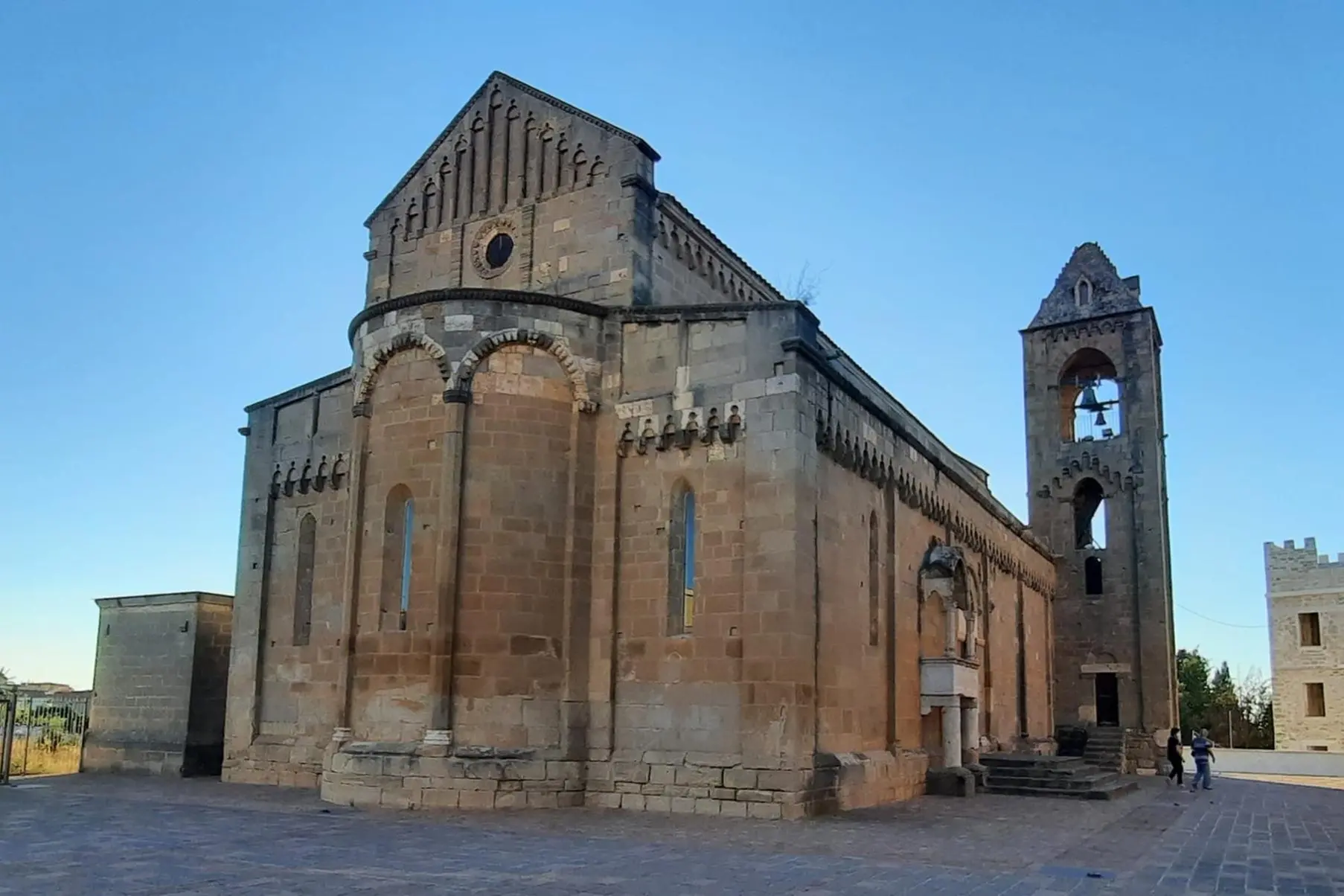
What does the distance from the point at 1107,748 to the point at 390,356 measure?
24867 mm

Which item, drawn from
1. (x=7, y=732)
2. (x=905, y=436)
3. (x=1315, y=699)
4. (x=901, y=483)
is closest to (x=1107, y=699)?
(x=1315, y=699)

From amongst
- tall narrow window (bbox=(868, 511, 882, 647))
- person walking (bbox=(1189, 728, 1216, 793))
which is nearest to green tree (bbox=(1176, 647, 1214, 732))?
person walking (bbox=(1189, 728, 1216, 793))

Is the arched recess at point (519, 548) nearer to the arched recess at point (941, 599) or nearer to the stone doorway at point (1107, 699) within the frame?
the arched recess at point (941, 599)

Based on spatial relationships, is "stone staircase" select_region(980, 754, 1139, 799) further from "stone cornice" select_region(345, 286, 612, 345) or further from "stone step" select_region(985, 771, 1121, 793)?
"stone cornice" select_region(345, 286, 612, 345)

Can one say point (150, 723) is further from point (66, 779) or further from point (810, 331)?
point (810, 331)

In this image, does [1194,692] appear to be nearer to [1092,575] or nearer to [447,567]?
[1092,575]

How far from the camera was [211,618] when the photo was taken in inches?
936

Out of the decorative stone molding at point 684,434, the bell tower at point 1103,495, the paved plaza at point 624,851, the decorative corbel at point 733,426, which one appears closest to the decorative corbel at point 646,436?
the decorative stone molding at point 684,434

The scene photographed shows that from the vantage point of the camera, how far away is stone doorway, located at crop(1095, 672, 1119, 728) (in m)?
37.1

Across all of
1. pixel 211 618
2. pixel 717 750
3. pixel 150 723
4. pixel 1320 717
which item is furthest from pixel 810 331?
pixel 1320 717

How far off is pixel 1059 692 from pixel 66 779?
2853 centimetres

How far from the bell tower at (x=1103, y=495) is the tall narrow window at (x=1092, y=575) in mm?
39

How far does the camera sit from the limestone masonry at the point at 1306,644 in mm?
46531

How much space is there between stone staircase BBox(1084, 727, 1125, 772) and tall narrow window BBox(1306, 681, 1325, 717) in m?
16.6
